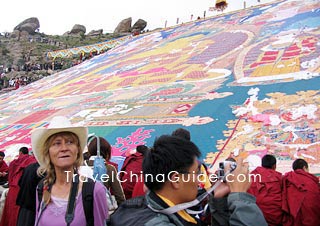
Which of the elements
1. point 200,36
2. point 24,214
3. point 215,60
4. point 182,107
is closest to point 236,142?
point 182,107

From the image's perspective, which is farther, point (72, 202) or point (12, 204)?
point (12, 204)

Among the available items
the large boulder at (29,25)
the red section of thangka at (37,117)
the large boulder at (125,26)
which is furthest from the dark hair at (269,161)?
the large boulder at (29,25)

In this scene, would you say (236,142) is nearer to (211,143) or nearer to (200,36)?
(211,143)

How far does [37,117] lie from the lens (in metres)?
9.18

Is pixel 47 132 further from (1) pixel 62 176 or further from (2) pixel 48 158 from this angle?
(1) pixel 62 176

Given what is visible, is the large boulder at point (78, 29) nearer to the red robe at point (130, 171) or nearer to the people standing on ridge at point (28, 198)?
the red robe at point (130, 171)

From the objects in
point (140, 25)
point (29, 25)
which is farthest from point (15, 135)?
point (29, 25)

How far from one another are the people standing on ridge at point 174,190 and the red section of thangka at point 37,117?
8047mm

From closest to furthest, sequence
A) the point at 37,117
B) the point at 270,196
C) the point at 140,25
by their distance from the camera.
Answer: the point at 270,196, the point at 37,117, the point at 140,25

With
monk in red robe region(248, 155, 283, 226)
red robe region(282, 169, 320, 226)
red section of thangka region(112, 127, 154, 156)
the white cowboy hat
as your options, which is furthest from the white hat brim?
red section of thangka region(112, 127, 154, 156)

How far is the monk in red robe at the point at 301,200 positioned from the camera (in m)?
2.72

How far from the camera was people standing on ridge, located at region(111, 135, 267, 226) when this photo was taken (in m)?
1.27

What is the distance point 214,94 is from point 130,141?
2175 mm

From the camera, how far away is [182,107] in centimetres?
697
